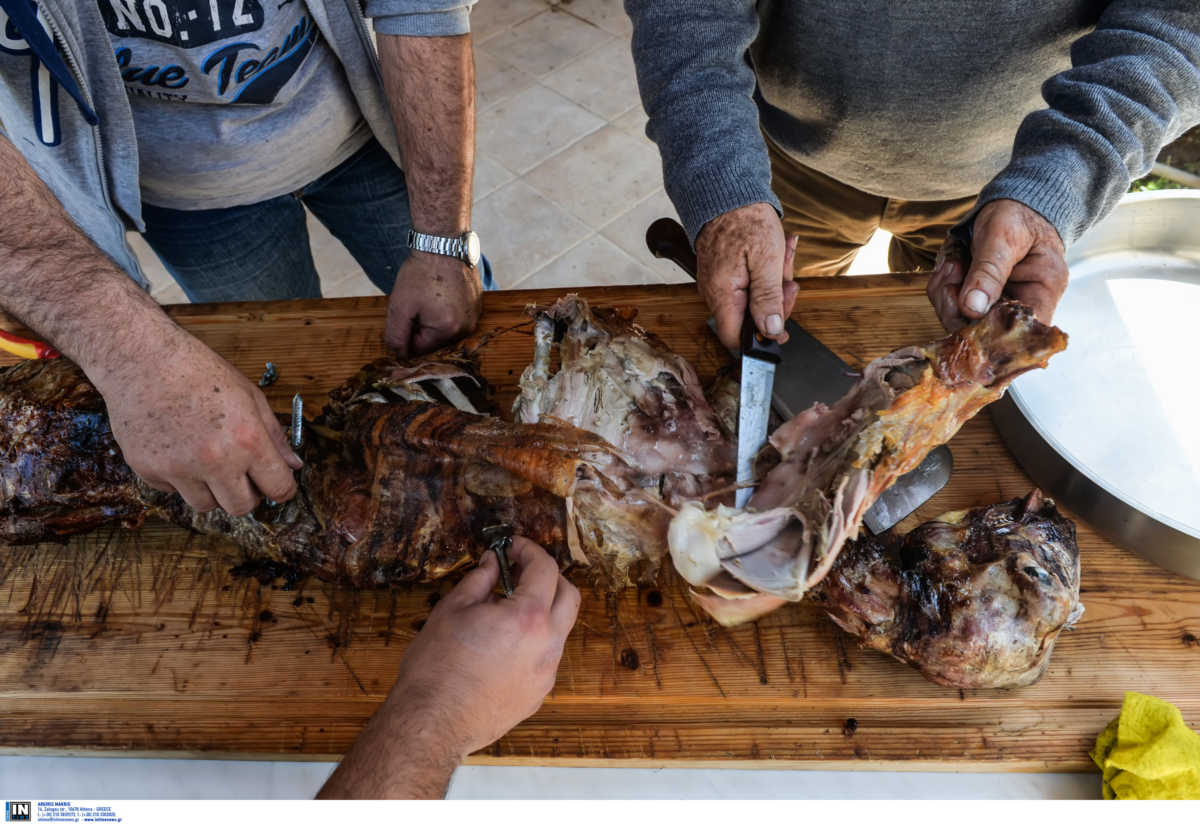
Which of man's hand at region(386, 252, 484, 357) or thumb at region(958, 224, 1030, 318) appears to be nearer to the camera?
thumb at region(958, 224, 1030, 318)

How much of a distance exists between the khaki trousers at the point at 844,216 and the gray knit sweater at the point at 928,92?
148mm

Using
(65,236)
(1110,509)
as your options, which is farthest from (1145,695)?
(65,236)

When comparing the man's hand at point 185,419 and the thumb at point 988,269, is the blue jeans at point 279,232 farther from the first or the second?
the thumb at point 988,269

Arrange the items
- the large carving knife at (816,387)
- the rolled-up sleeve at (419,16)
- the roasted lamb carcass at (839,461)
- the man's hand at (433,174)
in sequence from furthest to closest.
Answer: the man's hand at (433,174) < the rolled-up sleeve at (419,16) < the large carving knife at (816,387) < the roasted lamb carcass at (839,461)

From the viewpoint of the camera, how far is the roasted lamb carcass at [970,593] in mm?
1448

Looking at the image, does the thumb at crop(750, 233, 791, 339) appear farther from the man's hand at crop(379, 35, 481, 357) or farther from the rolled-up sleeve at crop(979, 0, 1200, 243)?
the man's hand at crop(379, 35, 481, 357)

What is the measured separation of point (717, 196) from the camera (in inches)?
68.3

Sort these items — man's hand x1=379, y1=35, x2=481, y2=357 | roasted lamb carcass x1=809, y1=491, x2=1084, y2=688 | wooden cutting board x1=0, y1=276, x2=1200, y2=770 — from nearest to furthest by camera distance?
roasted lamb carcass x1=809, y1=491, x2=1084, y2=688
wooden cutting board x1=0, y1=276, x2=1200, y2=770
man's hand x1=379, y1=35, x2=481, y2=357

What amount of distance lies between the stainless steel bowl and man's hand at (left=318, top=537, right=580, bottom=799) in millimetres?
1177

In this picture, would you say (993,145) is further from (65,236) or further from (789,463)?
(65,236)

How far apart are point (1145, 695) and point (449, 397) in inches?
65.4

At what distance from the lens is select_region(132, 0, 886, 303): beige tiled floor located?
3967 mm

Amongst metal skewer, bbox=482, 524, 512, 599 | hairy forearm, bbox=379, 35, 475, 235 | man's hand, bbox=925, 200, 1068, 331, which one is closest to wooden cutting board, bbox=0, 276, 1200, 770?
metal skewer, bbox=482, 524, 512, 599

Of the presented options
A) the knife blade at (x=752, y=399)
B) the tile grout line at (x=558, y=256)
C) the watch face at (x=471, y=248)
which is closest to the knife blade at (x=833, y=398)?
the knife blade at (x=752, y=399)
